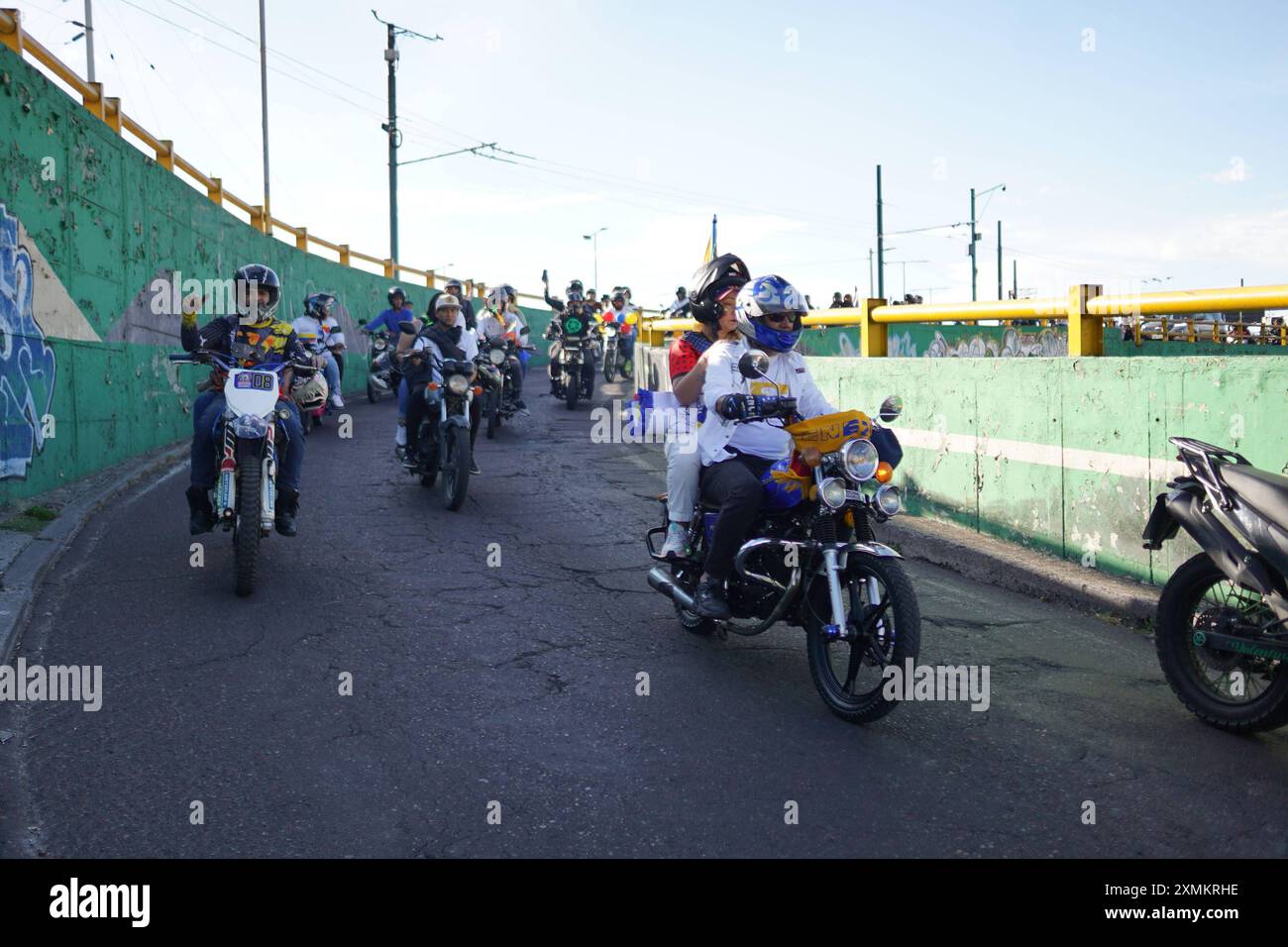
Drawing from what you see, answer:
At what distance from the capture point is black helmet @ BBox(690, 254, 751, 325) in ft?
20.2

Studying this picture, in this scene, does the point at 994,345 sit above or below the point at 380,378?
above

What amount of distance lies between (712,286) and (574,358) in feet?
44.8

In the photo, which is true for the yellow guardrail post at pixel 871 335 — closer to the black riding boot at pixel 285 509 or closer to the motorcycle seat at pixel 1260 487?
the black riding boot at pixel 285 509

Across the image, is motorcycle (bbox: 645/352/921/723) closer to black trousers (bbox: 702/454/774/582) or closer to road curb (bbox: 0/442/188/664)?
black trousers (bbox: 702/454/774/582)

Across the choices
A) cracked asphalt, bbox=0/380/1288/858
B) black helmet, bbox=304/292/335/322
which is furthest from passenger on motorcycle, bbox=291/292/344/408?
cracked asphalt, bbox=0/380/1288/858

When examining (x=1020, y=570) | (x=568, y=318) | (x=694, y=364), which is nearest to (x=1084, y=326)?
(x=1020, y=570)

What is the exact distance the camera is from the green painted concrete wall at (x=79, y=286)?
9094 mm

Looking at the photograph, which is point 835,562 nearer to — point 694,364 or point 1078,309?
point 694,364

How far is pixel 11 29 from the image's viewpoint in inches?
376

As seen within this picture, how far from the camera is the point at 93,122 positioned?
11.5m

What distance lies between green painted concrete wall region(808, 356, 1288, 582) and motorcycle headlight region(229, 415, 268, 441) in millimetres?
4603

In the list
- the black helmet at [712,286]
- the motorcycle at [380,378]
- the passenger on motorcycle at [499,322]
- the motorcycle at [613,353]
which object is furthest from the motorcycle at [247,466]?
the motorcycle at [613,353]
